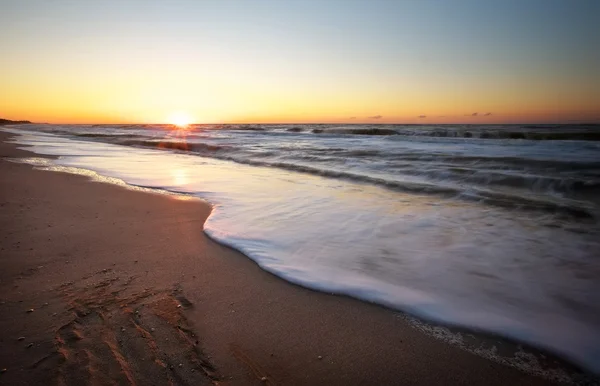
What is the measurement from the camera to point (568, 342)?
202 centimetres

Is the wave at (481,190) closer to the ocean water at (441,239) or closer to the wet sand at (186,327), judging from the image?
the ocean water at (441,239)

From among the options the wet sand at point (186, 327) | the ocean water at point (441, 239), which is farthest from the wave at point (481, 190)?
the wet sand at point (186, 327)

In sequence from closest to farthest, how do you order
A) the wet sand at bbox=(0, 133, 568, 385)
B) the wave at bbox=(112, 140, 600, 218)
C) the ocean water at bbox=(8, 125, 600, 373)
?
the wet sand at bbox=(0, 133, 568, 385) → the ocean water at bbox=(8, 125, 600, 373) → the wave at bbox=(112, 140, 600, 218)

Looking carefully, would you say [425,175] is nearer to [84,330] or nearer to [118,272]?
[118,272]

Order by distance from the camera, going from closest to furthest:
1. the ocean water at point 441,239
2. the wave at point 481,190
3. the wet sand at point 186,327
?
the wet sand at point 186,327, the ocean water at point 441,239, the wave at point 481,190

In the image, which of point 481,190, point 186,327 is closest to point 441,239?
point 186,327

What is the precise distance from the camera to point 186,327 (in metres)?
2.06

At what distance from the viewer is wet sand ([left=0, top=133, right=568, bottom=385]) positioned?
1.72 metres

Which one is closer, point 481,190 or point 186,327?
point 186,327

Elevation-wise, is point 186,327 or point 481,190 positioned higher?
point 481,190

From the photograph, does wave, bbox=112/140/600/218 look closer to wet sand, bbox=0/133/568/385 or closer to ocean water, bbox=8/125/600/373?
ocean water, bbox=8/125/600/373

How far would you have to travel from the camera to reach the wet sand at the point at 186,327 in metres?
1.72

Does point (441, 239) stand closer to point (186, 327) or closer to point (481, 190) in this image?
point (186, 327)

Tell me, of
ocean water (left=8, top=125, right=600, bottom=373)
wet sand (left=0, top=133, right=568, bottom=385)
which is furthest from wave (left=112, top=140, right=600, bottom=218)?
wet sand (left=0, top=133, right=568, bottom=385)
